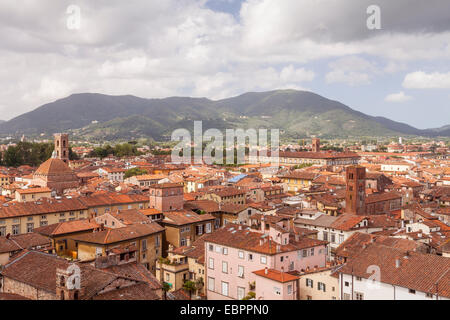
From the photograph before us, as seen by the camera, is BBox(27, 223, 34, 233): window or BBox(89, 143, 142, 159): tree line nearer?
BBox(27, 223, 34, 233): window

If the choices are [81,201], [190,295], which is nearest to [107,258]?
[190,295]

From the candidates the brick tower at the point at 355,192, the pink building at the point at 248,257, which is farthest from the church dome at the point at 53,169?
the pink building at the point at 248,257

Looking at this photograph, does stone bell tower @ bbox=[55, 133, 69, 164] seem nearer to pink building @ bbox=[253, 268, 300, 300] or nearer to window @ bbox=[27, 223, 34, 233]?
window @ bbox=[27, 223, 34, 233]

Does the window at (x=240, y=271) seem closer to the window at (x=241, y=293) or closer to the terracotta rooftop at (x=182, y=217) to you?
the window at (x=241, y=293)

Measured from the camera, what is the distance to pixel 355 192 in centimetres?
5112

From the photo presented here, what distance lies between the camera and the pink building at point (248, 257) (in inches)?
1054

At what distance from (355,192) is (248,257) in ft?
91.2

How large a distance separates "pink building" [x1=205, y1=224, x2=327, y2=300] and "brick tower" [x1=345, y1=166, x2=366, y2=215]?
2279 centimetres

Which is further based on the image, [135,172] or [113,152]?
[113,152]

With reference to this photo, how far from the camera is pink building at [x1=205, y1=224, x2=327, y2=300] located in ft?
87.9

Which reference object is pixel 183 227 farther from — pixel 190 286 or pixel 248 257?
pixel 248 257

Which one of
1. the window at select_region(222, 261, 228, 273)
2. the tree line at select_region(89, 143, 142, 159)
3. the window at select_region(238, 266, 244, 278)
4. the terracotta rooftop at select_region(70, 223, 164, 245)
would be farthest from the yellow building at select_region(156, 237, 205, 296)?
the tree line at select_region(89, 143, 142, 159)

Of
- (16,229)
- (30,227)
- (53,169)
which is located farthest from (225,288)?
(53,169)

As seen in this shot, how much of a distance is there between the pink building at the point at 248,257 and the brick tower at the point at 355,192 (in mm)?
22790
